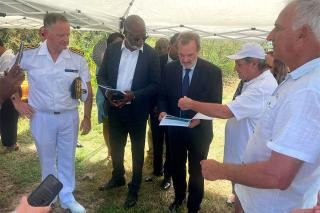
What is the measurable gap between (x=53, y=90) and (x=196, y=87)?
150 cm

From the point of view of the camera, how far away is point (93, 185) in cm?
473

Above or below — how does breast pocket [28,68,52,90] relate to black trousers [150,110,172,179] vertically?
above

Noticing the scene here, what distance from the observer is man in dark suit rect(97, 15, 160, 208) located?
3.90 meters

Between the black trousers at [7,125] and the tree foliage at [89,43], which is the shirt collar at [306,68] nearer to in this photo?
the black trousers at [7,125]

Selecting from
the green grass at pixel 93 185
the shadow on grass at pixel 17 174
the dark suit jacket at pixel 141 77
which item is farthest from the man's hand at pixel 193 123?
the shadow on grass at pixel 17 174

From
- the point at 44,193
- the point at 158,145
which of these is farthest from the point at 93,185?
the point at 44,193

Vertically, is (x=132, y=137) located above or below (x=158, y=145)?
above

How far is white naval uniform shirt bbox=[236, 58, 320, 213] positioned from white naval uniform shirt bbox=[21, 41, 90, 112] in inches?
91.7

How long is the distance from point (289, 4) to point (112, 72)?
2803 mm

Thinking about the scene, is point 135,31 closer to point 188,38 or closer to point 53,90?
point 188,38

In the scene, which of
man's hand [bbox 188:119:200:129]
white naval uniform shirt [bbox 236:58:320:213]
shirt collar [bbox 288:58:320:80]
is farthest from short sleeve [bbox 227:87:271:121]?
shirt collar [bbox 288:58:320:80]

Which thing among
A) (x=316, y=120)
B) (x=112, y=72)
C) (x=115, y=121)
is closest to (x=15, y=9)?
(x=112, y=72)

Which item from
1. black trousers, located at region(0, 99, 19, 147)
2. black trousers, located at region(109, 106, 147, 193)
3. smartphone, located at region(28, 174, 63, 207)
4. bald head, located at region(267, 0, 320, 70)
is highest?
bald head, located at region(267, 0, 320, 70)

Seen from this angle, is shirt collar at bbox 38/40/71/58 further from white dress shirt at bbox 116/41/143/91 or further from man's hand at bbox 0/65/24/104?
man's hand at bbox 0/65/24/104
